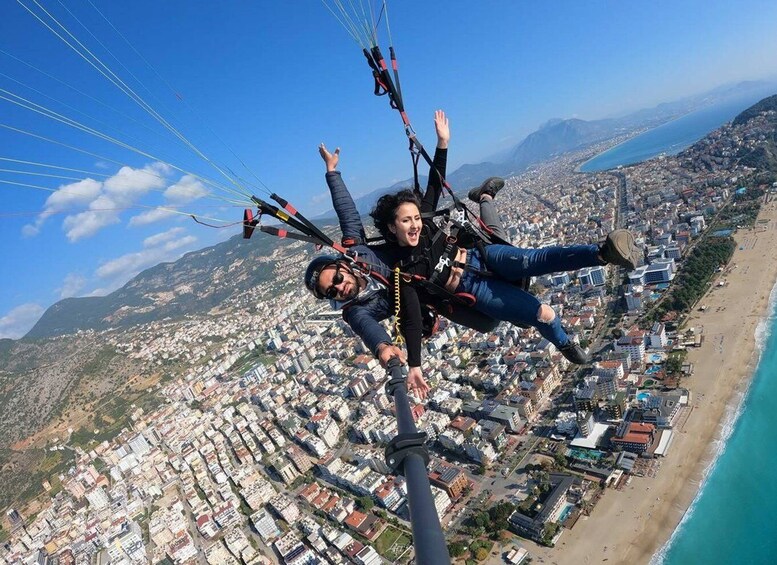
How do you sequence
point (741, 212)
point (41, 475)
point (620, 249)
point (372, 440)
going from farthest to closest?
1. point (741, 212)
2. point (41, 475)
3. point (372, 440)
4. point (620, 249)

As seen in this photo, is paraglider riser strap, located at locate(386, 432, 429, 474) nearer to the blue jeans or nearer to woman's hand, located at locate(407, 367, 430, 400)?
woman's hand, located at locate(407, 367, 430, 400)

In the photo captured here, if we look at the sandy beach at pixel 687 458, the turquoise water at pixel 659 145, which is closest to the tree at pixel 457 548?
the sandy beach at pixel 687 458

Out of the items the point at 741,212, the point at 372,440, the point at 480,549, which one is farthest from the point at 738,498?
the point at 741,212

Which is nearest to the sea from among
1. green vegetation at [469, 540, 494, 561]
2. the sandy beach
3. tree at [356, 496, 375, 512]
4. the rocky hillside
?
the sandy beach

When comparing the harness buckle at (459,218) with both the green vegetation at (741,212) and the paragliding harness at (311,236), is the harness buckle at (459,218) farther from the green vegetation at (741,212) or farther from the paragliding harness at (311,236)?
the green vegetation at (741,212)

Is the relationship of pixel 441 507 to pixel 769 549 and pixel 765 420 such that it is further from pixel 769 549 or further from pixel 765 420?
pixel 765 420

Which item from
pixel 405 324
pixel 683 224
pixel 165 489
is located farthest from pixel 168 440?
pixel 683 224

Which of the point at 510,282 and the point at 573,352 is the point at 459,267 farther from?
the point at 573,352
